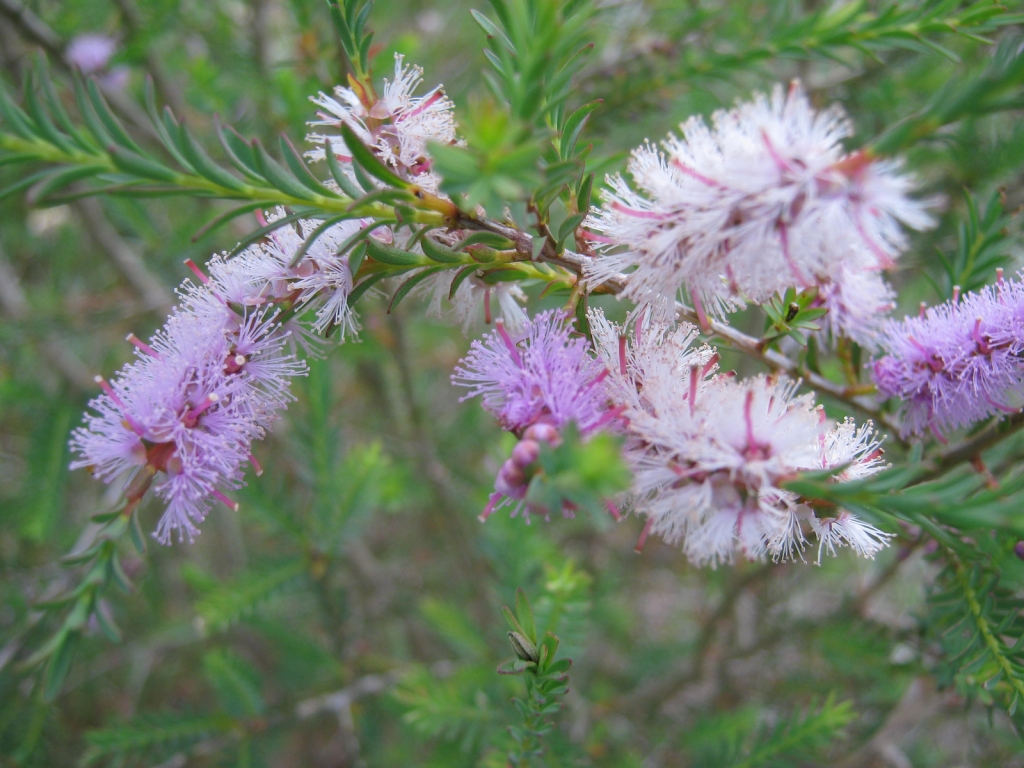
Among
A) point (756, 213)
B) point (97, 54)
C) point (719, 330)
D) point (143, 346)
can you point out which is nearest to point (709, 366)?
point (719, 330)

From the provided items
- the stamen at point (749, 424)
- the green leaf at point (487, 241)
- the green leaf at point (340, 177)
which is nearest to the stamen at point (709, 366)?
the stamen at point (749, 424)

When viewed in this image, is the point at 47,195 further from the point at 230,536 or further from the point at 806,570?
the point at 230,536

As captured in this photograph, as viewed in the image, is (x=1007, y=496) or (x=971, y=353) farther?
(x=971, y=353)

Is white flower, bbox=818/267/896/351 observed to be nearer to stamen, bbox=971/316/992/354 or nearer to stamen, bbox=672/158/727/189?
stamen, bbox=971/316/992/354

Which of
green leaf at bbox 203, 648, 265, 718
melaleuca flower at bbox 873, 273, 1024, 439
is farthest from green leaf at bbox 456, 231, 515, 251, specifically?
green leaf at bbox 203, 648, 265, 718

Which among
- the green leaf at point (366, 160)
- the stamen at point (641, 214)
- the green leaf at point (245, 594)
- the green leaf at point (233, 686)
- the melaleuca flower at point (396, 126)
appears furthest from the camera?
the green leaf at point (233, 686)

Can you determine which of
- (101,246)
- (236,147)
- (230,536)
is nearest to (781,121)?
(236,147)

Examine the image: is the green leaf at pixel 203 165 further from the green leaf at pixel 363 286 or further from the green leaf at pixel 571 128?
the green leaf at pixel 571 128

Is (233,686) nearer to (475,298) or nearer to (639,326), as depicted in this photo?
(475,298)
